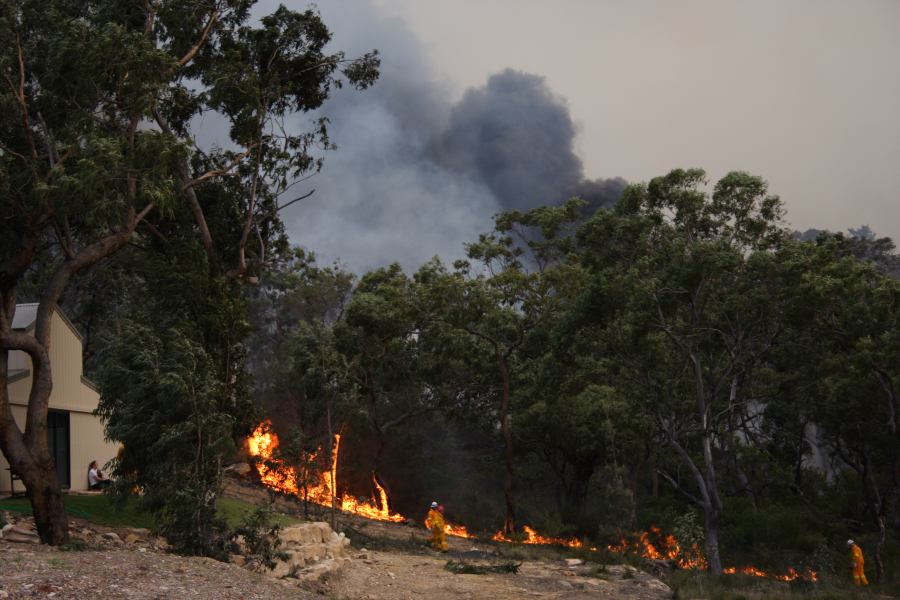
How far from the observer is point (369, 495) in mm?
45188

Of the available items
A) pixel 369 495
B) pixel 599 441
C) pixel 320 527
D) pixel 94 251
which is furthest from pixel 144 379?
pixel 369 495

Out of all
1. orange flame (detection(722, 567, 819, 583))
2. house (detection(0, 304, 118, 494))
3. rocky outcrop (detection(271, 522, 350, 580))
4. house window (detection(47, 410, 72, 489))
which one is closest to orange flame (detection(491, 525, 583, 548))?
orange flame (detection(722, 567, 819, 583))

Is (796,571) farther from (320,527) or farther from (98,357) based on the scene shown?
(98,357)

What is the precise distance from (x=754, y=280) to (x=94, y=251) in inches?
739

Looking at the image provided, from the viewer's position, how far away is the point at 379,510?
4025 centimetres

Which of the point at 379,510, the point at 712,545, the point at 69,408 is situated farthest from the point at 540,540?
the point at 69,408

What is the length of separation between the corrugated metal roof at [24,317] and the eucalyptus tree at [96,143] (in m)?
3.69

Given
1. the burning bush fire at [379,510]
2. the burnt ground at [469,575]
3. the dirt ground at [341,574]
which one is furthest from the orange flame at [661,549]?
the dirt ground at [341,574]

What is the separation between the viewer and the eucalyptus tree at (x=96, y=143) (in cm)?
1569

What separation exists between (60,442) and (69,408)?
104 cm

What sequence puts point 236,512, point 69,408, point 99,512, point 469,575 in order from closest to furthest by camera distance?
point 99,512
point 469,575
point 236,512
point 69,408

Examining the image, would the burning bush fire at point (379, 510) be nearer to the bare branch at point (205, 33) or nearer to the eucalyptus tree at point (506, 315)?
the eucalyptus tree at point (506, 315)

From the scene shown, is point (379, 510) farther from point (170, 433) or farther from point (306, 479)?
point (170, 433)

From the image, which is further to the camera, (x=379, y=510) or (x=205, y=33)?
(x=379, y=510)
